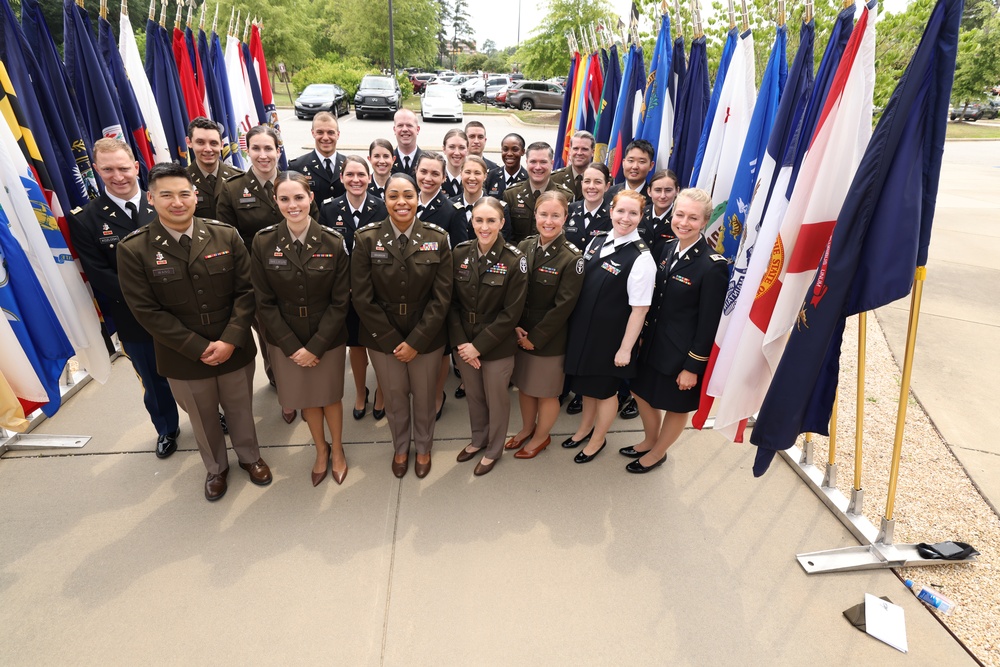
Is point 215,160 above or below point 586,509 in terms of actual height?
above

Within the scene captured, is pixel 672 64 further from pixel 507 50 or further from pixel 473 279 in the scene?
pixel 507 50

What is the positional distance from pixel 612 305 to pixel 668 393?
2.05 feet

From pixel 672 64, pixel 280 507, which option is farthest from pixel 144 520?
pixel 672 64

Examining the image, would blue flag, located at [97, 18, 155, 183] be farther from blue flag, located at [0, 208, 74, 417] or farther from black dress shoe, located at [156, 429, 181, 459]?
black dress shoe, located at [156, 429, 181, 459]

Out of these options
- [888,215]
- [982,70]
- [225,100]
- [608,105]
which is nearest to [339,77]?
[225,100]

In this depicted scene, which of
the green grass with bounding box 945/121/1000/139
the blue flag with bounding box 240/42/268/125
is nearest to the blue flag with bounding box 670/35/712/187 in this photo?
the blue flag with bounding box 240/42/268/125

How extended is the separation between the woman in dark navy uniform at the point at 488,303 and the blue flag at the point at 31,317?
2395 millimetres

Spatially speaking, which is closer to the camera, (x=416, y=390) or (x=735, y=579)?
(x=735, y=579)

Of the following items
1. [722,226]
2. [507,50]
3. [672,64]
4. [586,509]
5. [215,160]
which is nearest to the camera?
[586,509]

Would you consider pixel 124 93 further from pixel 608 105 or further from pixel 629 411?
pixel 629 411

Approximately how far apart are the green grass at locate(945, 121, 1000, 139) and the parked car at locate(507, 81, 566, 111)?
54.1ft

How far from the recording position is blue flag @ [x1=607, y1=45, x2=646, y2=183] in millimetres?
5199

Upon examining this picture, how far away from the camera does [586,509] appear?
322 centimetres

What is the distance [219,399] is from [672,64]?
14.4ft
